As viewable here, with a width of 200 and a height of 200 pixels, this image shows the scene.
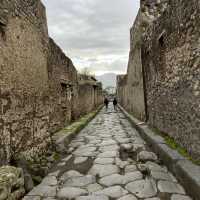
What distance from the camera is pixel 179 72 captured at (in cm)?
419

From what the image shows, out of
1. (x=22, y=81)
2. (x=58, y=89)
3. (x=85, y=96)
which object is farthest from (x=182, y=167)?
(x=85, y=96)

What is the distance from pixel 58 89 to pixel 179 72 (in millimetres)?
4904

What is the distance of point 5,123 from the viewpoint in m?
3.27

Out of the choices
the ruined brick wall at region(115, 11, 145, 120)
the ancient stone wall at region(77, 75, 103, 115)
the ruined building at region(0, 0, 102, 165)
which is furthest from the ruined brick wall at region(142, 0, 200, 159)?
the ancient stone wall at region(77, 75, 103, 115)

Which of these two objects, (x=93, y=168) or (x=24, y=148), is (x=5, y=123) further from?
(x=93, y=168)

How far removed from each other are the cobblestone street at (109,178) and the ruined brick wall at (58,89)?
2159 millimetres

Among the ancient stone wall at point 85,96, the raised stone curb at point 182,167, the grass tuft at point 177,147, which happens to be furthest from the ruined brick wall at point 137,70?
the raised stone curb at point 182,167

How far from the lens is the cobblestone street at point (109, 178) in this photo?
3.03 m

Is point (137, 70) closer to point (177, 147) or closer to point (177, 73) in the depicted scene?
point (177, 73)

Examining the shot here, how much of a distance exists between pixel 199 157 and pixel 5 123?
3.07 m

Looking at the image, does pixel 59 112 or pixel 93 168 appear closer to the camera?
pixel 93 168

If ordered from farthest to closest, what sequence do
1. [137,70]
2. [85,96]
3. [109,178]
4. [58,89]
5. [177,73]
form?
[85,96]
[137,70]
[58,89]
[177,73]
[109,178]

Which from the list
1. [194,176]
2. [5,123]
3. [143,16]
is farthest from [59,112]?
[194,176]

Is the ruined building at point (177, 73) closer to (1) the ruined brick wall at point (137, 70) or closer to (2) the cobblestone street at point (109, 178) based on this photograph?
(2) the cobblestone street at point (109, 178)
